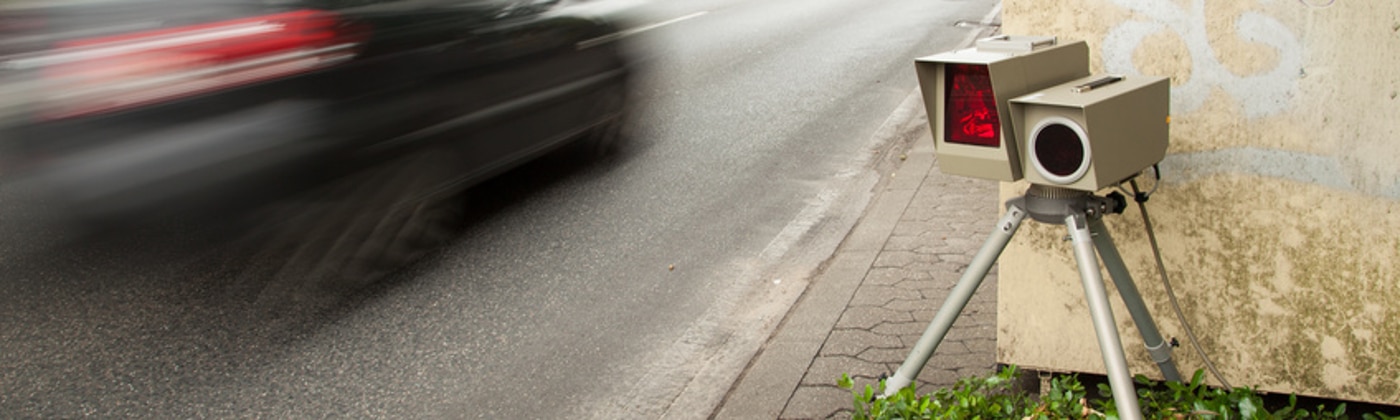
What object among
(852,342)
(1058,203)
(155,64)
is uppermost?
(155,64)

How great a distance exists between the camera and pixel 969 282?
311cm

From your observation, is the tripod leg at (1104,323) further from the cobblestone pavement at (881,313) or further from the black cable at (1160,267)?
the cobblestone pavement at (881,313)

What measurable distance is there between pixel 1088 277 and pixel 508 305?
3130 millimetres

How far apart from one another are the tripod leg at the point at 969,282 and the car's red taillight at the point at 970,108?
0.78 feet

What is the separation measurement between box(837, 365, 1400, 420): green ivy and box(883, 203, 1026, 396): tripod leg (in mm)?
151

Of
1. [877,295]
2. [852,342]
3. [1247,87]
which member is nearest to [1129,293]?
[1247,87]

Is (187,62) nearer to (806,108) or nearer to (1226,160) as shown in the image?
(1226,160)

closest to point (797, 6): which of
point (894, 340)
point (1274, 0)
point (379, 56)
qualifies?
point (379, 56)

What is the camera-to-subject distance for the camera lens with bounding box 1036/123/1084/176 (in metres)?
2.72

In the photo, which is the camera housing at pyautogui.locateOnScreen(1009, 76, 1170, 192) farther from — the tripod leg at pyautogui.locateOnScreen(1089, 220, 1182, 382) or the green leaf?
the green leaf

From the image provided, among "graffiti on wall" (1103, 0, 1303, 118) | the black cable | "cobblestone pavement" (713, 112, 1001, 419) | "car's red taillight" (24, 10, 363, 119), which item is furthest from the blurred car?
the black cable

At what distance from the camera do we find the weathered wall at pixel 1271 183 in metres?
3.16

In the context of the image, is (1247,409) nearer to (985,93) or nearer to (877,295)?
(985,93)

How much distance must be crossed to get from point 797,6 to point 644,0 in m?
9.21
